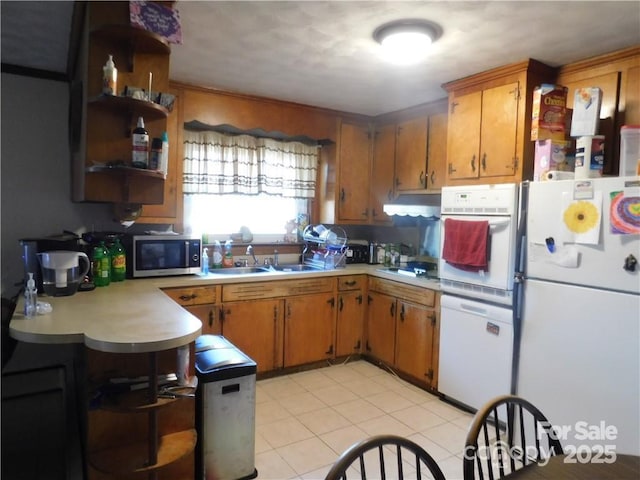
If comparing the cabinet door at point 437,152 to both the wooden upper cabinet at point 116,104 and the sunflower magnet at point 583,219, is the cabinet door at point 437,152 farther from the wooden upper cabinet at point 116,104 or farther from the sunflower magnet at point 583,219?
the wooden upper cabinet at point 116,104

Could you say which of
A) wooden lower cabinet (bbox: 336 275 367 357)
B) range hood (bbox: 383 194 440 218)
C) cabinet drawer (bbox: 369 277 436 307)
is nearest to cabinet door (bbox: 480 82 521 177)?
range hood (bbox: 383 194 440 218)

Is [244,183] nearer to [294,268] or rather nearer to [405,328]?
[294,268]

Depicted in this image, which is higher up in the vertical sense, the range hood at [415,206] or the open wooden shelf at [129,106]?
the open wooden shelf at [129,106]

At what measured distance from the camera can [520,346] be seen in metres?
2.50

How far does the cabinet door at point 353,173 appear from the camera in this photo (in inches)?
160

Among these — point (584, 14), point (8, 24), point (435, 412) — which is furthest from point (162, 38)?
point (435, 412)

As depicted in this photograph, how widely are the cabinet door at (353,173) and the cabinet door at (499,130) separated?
144 centimetres

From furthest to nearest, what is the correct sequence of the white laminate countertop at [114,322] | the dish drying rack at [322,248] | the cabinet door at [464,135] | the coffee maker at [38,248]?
1. the dish drying rack at [322,248]
2. the cabinet door at [464,135]
3. the coffee maker at [38,248]
4. the white laminate countertop at [114,322]

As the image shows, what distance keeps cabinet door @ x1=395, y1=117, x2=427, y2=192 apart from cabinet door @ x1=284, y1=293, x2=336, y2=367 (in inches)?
51.2

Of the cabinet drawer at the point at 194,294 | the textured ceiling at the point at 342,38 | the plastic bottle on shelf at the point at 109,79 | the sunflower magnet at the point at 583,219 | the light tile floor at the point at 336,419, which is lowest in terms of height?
the light tile floor at the point at 336,419

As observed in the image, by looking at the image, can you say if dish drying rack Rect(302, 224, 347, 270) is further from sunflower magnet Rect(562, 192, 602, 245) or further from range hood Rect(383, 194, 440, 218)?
sunflower magnet Rect(562, 192, 602, 245)

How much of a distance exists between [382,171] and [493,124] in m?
1.42

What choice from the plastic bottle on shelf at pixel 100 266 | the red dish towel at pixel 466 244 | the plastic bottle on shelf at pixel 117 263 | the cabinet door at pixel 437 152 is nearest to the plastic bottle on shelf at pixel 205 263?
the plastic bottle on shelf at pixel 117 263

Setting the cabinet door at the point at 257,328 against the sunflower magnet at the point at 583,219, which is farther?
the cabinet door at the point at 257,328
